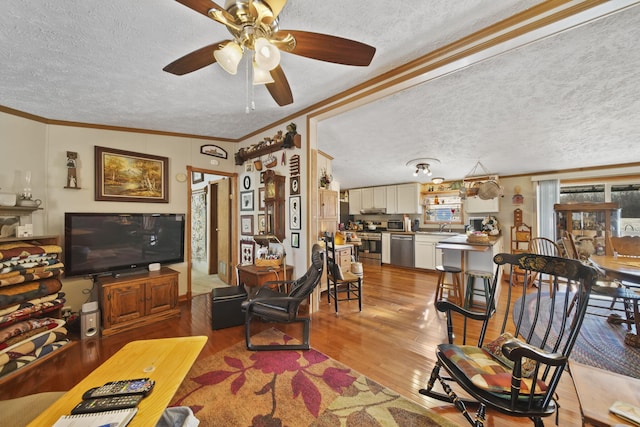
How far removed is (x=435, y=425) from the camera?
57.4 inches

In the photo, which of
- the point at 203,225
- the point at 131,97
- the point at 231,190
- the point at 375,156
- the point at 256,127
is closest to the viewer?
the point at 131,97

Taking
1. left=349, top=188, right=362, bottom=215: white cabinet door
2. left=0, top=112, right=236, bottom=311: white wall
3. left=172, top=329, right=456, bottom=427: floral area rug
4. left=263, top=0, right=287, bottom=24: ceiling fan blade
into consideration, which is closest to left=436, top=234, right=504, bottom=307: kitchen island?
left=172, top=329, right=456, bottom=427: floral area rug

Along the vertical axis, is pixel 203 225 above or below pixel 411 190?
below

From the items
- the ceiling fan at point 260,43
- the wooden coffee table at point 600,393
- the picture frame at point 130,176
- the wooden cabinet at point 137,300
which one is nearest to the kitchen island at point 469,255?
the wooden coffee table at point 600,393

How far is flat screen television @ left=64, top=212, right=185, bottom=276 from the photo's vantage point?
2.71 m

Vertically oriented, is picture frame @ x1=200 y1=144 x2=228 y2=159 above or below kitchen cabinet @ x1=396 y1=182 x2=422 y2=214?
above

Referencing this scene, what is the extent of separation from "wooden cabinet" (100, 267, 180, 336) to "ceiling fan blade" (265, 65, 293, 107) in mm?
2562

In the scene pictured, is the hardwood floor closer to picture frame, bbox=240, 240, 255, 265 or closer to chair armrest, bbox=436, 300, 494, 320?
chair armrest, bbox=436, 300, 494, 320

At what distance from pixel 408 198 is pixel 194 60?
18.3ft

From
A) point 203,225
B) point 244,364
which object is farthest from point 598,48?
point 203,225

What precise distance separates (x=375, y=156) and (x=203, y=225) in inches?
164

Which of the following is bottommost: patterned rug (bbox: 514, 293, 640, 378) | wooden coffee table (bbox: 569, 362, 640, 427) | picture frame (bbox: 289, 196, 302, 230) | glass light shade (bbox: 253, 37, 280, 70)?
patterned rug (bbox: 514, 293, 640, 378)

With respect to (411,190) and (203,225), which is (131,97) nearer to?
(203,225)

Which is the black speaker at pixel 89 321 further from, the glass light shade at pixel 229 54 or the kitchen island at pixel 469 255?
the kitchen island at pixel 469 255
